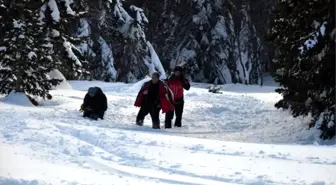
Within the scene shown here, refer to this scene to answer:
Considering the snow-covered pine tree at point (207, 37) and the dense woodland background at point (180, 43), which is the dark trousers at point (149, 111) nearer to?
the dense woodland background at point (180, 43)

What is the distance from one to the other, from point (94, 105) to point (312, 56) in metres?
5.66

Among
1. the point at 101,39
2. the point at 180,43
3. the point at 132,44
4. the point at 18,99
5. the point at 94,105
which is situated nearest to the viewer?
the point at 94,105

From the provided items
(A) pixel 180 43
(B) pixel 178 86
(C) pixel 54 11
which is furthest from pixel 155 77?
(A) pixel 180 43

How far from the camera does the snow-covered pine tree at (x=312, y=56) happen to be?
11.0 meters

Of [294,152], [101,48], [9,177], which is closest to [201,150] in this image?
[294,152]

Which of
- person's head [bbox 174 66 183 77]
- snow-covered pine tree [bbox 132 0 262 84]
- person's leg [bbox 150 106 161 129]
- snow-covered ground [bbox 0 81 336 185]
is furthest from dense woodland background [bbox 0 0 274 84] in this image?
snow-covered ground [bbox 0 81 336 185]

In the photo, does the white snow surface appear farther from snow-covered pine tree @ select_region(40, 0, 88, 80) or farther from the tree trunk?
snow-covered pine tree @ select_region(40, 0, 88, 80)

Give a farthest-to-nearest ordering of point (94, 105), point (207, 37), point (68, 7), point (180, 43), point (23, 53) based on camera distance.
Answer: point (180, 43), point (207, 37), point (68, 7), point (23, 53), point (94, 105)

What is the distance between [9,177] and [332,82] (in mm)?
7620

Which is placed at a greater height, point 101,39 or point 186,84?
point 101,39

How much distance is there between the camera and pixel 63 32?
765 inches

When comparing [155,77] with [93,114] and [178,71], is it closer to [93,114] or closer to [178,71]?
[178,71]

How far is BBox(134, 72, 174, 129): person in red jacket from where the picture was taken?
12.9 meters

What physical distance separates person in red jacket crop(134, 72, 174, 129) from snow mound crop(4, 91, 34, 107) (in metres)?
3.82
